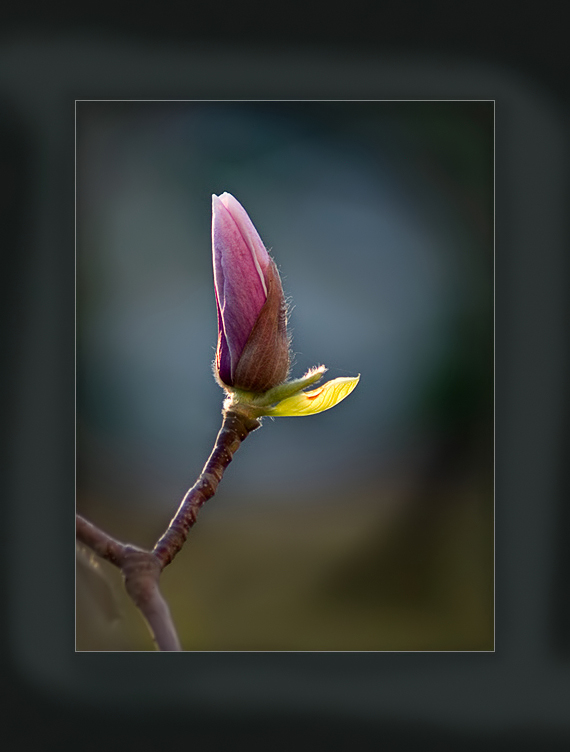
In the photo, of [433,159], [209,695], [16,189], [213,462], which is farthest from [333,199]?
[209,695]

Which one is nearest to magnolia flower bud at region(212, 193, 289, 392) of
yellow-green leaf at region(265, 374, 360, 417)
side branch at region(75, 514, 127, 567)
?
yellow-green leaf at region(265, 374, 360, 417)

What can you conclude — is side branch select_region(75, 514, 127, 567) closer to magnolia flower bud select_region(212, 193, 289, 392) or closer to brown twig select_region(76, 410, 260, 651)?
brown twig select_region(76, 410, 260, 651)

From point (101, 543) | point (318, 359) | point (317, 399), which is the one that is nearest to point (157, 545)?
point (101, 543)

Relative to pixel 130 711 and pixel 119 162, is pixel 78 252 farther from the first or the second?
pixel 130 711

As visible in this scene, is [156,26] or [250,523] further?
[250,523]

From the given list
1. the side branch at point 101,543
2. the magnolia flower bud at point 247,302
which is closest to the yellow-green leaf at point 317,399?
the magnolia flower bud at point 247,302

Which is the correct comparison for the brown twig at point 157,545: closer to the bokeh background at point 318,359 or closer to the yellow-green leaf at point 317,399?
the yellow-green leaf at point 317,399

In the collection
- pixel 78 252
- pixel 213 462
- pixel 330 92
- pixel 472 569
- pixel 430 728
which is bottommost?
pixel 430 728
